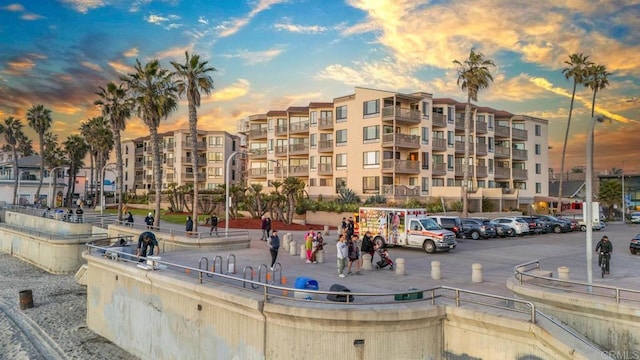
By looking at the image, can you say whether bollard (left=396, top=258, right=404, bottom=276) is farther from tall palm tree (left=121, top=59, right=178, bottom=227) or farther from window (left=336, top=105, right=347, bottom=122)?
window (left=336, top=105, right=347, bottom=122)

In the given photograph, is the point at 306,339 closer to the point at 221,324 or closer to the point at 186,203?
the point at 221,324

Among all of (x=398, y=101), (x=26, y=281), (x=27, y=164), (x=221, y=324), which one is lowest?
(x=26, y=281)

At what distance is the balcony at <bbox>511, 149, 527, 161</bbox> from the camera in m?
63.4

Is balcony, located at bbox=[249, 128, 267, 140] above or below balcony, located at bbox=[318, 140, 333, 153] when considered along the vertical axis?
above

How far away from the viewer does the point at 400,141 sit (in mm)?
48781

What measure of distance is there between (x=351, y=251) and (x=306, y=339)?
8.32 m

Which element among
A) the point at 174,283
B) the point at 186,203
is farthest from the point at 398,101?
the point at 174,283

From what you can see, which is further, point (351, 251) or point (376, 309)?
point (351, 251)

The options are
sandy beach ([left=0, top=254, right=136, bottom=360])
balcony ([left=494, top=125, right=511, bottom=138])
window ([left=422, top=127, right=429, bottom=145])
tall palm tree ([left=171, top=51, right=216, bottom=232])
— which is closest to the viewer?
sandy beach ([left=0, top=254, right=136, bottom=360])

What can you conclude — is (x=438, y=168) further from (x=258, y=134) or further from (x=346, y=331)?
(x=346, y=331)

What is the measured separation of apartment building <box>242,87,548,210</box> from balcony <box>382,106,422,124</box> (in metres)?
0.11

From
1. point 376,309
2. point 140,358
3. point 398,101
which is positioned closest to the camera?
point 376,309

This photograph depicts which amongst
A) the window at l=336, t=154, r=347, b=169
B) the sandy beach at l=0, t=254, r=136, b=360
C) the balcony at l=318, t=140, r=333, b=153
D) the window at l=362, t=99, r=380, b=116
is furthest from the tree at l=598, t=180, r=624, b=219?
the sandy beach at l=0, t=254, r=136, b=360

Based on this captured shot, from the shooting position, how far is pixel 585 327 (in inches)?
446
